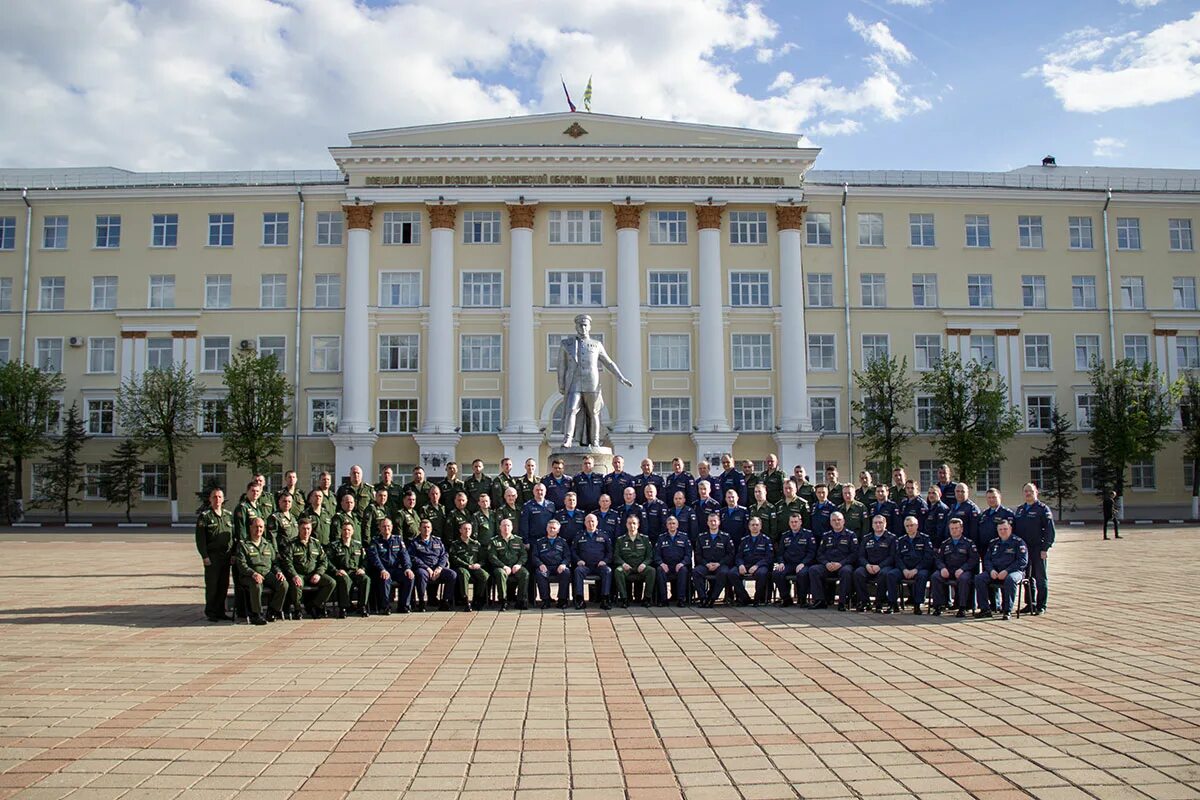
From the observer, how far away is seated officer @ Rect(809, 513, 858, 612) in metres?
13.5

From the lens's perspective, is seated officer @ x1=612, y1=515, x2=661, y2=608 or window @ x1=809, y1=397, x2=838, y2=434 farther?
window @ x1=809, y1=397, x2=838, y2=434

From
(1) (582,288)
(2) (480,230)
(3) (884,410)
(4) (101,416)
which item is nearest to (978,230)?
(3) (884,410)

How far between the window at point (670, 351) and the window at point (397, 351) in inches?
390

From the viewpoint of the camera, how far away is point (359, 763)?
243 inches

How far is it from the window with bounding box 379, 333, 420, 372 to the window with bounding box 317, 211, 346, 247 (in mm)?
4807

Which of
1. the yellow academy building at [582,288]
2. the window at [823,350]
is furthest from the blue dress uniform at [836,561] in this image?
the window at [823,350]

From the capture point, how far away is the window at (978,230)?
43.3 meters

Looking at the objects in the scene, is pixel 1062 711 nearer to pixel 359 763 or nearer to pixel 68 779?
pixel 359 763

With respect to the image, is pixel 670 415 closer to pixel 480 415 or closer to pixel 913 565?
pixel 480 415

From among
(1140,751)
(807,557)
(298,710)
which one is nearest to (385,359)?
(807,557)

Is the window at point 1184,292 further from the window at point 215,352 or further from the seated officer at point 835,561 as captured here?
the window at point 215,352

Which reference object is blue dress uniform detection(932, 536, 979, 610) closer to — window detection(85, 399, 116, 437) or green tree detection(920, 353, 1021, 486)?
green tree detection(920, 353, 1021, 486)

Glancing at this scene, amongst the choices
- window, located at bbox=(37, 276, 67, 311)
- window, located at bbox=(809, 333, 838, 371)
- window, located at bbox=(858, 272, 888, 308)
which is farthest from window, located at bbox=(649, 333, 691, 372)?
window, located at bbox=(37, 276, 67, 311)

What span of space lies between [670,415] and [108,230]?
25634 mm
